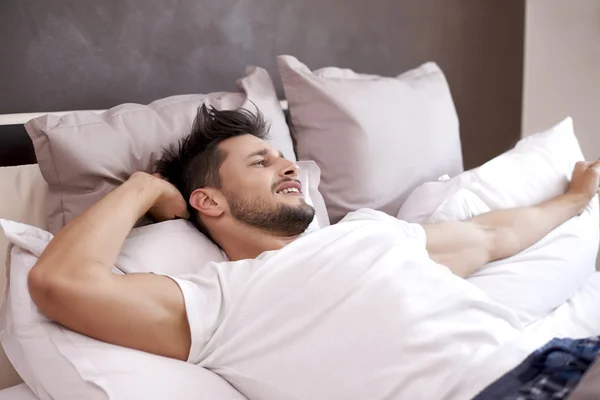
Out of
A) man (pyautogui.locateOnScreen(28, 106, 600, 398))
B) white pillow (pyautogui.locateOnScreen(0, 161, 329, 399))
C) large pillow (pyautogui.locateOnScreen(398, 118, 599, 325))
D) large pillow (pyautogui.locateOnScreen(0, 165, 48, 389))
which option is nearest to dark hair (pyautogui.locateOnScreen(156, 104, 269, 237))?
man (pyautogui.locateOnScreen(28, 106, 600, 398))

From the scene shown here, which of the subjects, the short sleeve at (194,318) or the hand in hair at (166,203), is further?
the hand in hair at (166,203)

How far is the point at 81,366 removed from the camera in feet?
3.43

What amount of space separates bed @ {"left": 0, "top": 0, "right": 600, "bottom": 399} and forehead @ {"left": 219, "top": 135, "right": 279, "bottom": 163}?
0.20 m

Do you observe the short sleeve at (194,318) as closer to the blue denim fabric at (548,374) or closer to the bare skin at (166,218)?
the bare skin at (166,218)

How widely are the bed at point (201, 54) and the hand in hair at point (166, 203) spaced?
20 centimetres

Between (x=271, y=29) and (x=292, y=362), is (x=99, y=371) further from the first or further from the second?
(x=271, y=29)

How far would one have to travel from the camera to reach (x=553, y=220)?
173 cm

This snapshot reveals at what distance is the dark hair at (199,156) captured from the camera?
1.47 metres

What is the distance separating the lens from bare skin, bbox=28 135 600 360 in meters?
1.06

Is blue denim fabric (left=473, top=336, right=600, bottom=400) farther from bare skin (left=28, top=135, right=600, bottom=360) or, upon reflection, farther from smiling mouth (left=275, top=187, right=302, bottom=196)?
smiling mouth (left=275, top=187, right=302, bottom=196)

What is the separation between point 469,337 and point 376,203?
596 millimetres

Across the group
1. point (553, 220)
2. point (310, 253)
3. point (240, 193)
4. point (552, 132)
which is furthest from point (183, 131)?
point (552, 132)

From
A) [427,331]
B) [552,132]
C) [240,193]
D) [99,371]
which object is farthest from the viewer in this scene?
[552,132]

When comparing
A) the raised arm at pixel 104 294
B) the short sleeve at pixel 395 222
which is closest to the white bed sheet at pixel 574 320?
the short sleeve at pixel 395 222
